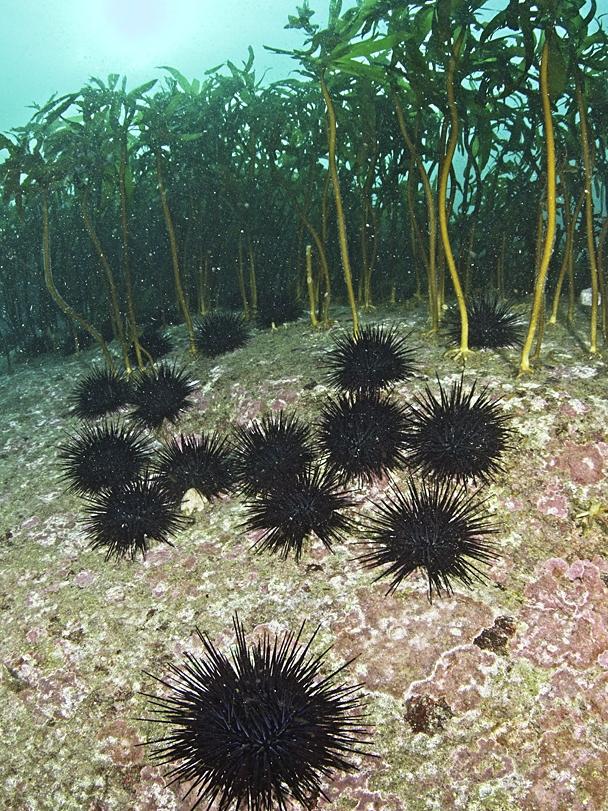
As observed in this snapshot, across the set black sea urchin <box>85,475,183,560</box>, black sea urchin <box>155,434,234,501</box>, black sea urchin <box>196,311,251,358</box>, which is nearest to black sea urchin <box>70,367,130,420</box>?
black sea urchin <box>196,311,251,358</box>

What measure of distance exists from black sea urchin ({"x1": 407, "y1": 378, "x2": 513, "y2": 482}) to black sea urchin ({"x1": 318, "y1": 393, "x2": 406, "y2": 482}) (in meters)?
0.13

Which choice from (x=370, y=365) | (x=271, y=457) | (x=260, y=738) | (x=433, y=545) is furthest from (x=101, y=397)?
(x=260, y=738)

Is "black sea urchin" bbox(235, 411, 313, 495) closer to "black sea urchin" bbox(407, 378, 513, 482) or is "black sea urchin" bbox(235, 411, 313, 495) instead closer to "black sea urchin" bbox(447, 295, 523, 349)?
"black sea urchin" bbox(407, 378, 513, 482)

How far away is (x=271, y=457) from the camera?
3.98 metres

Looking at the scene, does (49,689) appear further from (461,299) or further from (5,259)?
(5,259)

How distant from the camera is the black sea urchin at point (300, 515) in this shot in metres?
3.44

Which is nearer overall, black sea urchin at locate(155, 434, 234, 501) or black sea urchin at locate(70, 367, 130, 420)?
black sea urchin at locate(155, 434, 234, 501)

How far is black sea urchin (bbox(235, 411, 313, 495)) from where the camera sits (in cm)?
388

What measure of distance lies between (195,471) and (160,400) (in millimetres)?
1472

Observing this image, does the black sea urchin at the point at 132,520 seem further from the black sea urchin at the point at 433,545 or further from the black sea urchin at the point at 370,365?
the black sea urchin at the point at 370,365

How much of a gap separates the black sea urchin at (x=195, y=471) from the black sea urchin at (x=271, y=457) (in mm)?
166

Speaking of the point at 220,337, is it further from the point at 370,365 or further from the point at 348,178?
the point at 348,178

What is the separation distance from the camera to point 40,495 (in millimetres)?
5004

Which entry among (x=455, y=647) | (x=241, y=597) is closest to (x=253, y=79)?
(x=241, y=597)
